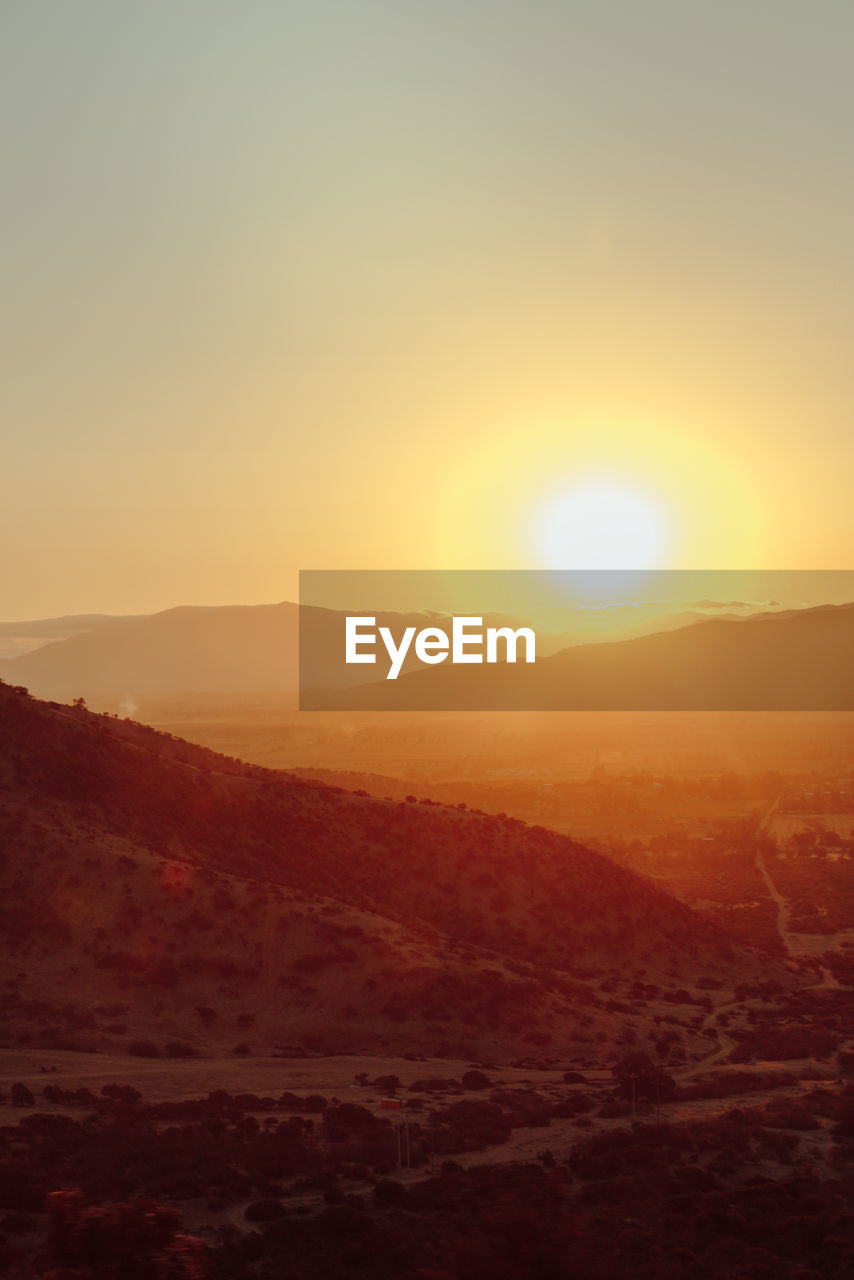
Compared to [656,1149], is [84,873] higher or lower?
higher

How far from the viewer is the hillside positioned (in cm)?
3594

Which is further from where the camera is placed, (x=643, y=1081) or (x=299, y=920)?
(x=299, y=920)

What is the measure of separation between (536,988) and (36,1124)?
19.2 meters

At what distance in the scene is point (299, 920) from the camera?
4047 centimetres

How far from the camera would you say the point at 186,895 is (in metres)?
40.1

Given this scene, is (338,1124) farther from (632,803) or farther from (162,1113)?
(632,803)

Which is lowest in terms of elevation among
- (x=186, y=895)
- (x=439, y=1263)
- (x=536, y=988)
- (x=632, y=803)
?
(x=439, y=1263)

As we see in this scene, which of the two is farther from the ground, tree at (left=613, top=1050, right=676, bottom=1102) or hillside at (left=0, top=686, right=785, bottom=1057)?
hillside at (left=0, top=686, right=785, bottom=1057)

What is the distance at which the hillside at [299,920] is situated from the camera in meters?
35.9

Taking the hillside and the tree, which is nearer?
the tree

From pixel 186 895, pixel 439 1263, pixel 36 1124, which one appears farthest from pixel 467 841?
pixel 439 1263

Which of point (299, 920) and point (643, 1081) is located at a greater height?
point (299, 920)

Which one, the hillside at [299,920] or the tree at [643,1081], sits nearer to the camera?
the tree at [643,1081]

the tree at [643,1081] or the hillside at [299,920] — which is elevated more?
the hillside at [299,920]
